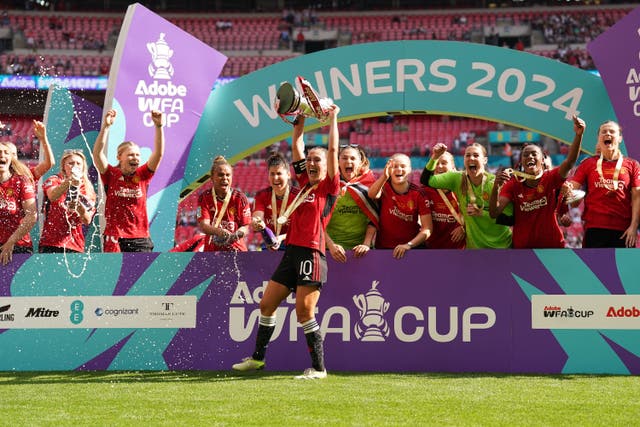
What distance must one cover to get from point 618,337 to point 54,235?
5.19 meters

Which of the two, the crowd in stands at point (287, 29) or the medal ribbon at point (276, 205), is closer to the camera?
the medal ribbon at point (276, 205)

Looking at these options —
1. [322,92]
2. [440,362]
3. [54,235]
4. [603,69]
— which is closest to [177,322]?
[54,235]

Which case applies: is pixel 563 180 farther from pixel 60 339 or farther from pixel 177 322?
pixel 60 339

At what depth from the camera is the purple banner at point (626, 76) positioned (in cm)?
894

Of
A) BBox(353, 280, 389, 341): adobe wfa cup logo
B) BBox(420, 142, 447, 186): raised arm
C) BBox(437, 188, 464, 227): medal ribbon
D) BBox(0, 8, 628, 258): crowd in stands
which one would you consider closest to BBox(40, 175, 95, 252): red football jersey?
BBox(353, 280, 389, 341): adobe wfa cup logo

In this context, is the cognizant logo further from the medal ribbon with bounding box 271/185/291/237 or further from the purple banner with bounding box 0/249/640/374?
the medal ribbon with bounding box 271/185/291/237

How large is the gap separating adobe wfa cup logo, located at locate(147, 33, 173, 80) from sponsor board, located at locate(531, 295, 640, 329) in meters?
5.17

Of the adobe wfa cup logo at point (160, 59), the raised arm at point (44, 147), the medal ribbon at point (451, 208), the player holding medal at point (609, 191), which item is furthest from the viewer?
the adobe wfa cup logo at point (160, 59)

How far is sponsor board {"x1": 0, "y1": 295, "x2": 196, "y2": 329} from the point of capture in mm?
7480

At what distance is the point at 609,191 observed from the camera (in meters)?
7.45

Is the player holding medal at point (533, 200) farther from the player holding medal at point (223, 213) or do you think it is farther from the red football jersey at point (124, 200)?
the red football jersey at point (124, 200)

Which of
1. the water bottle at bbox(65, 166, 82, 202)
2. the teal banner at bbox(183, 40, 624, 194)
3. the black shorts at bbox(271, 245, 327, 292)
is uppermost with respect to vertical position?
the teal banner at bbox(183, 40, 624, 194)

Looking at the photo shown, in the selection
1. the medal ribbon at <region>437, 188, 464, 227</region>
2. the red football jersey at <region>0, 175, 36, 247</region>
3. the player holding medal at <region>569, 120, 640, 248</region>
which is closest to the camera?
the player holding medal at <region>569, 120, 640, 248</region>

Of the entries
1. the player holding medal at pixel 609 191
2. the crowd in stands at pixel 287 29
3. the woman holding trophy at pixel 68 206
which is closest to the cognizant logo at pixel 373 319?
the player holding medal at pixel 609 191
